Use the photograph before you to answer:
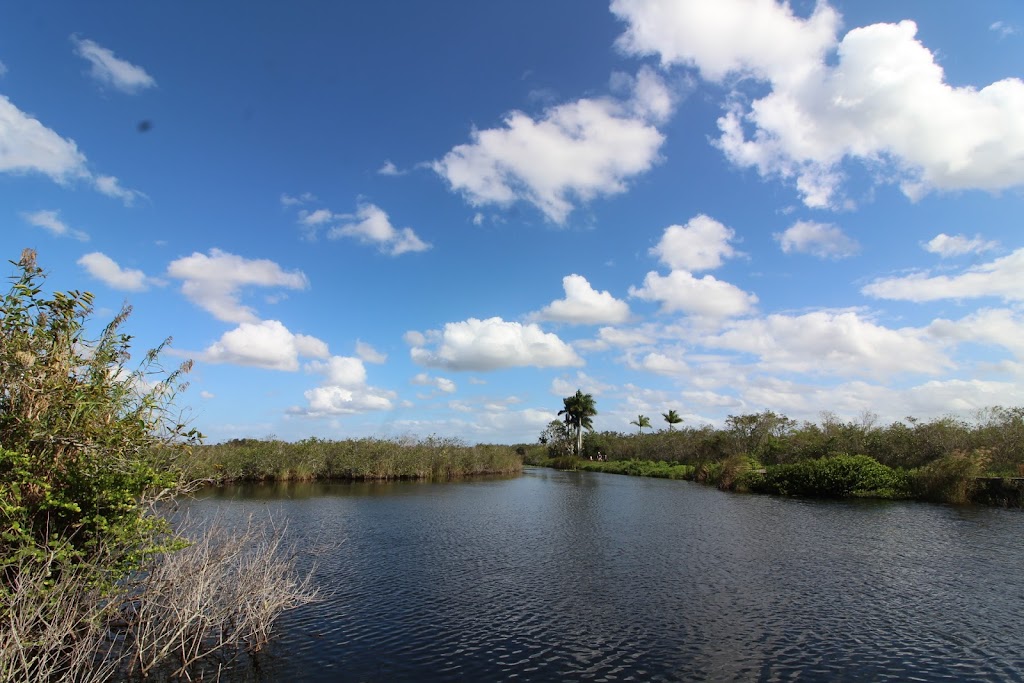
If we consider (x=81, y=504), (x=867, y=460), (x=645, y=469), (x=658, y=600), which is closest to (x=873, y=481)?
(x=867, y=460)

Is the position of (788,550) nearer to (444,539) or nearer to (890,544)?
(890,544)

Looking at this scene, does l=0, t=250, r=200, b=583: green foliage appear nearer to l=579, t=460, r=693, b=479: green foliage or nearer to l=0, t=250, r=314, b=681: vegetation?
l=0, t=250, r=314, b=681: vegetation

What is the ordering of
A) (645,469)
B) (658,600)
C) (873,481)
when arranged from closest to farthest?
(658,600), (873,481), (645,469)

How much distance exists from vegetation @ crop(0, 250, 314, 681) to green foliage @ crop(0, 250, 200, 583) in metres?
0.02

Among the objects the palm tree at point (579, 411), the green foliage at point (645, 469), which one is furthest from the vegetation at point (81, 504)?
the palm tree at point (579, 411)

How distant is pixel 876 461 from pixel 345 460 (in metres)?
56.9

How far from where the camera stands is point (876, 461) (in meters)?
50.8

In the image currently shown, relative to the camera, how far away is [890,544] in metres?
26.8

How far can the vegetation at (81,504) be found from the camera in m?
9.60

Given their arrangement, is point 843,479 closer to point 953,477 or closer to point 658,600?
point 953,477

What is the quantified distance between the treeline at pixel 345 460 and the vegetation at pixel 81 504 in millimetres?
51369

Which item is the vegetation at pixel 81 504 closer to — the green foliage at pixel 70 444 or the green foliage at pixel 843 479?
the green foliage at pixel 70 444

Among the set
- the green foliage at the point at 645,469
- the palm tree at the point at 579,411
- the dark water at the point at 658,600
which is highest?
the palm tree at the point at 579,411

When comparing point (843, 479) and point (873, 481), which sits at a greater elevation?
point (843, 479)
